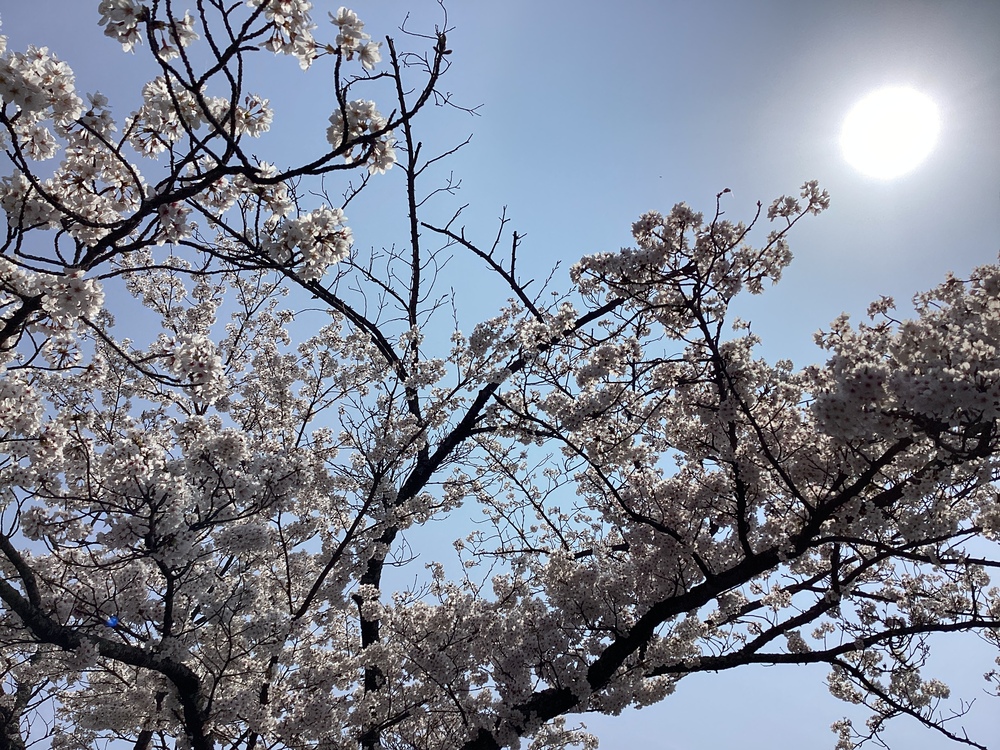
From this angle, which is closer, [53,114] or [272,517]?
[53,114]

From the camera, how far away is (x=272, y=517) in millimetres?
7652

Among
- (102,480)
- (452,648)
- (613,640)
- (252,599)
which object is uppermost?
(102,480)

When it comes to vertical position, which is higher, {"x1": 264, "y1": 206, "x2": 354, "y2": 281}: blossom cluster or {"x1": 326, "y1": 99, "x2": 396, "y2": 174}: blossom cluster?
{"x1": 326, "y1": 99, "x2": 396, "y2": 174}: blossom cluster

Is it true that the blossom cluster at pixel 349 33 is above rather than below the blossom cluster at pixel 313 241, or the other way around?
above

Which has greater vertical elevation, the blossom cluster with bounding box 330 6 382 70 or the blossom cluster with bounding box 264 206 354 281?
the blossom cluster with bounding box 330 6 382 70

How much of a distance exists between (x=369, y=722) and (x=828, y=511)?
604cm

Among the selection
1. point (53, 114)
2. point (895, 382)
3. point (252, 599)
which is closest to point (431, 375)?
point (252, 599)

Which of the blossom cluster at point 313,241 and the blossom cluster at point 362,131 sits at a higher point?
the blossom cluster at point 362,131

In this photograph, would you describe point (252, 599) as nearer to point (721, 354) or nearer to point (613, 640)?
point (613, 640)

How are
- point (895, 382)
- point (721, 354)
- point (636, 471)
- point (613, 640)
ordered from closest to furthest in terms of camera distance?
point (895, 382) < point (721, 354) < point (613, 640) < point (636, 471)

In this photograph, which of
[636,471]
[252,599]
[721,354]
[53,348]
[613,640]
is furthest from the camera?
[636,471]

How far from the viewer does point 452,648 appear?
6938mm

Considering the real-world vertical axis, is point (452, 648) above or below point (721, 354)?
below

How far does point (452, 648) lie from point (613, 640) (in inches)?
78.5
